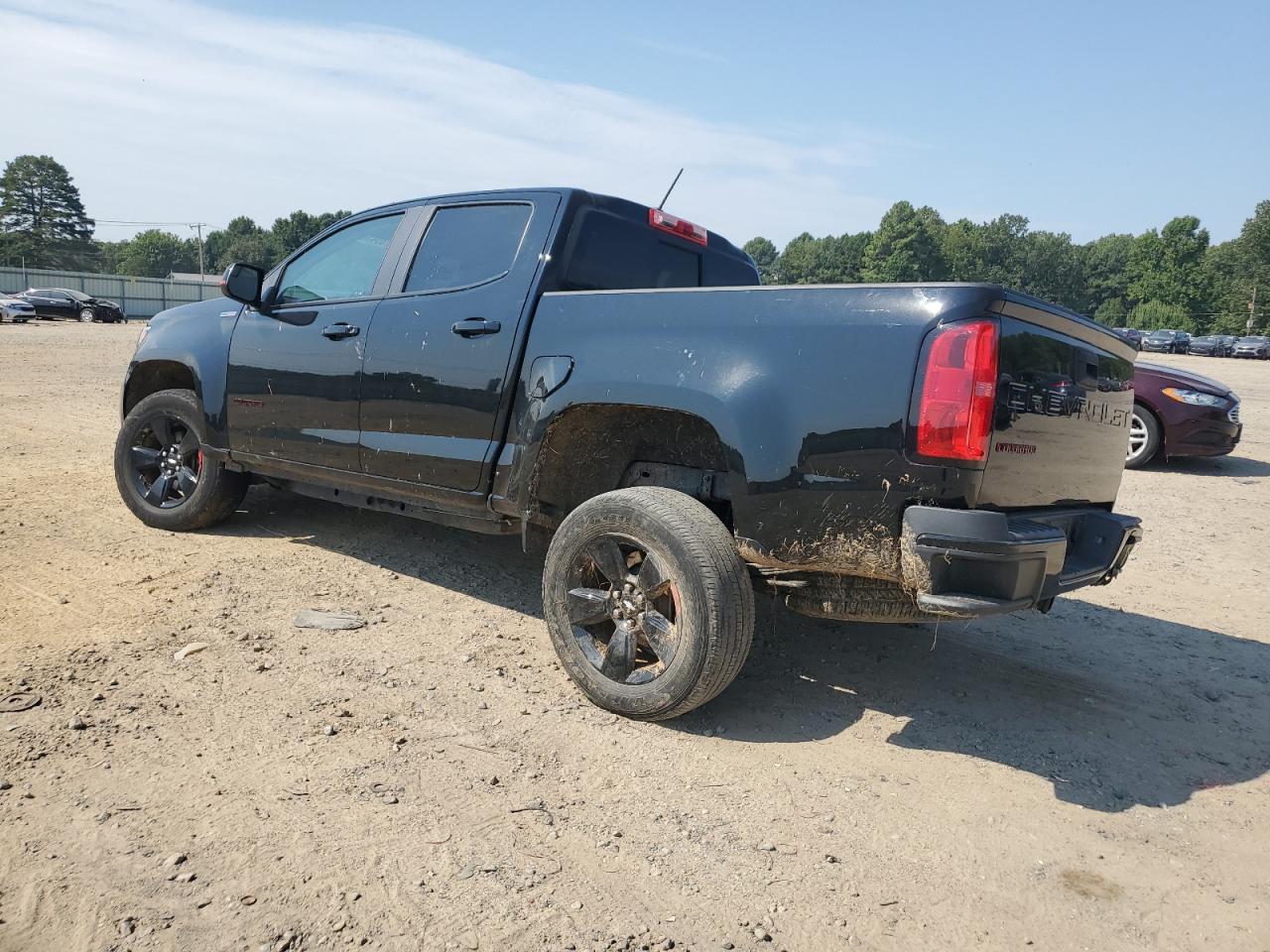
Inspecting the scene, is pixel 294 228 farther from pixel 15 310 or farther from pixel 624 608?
pixel 624 608

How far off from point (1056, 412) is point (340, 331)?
3.19m

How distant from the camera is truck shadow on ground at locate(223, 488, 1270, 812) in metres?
3.20

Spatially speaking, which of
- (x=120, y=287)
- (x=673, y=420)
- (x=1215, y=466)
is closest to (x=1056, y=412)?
(x=673, y=420)

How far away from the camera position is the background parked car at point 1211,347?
43781 millimetres

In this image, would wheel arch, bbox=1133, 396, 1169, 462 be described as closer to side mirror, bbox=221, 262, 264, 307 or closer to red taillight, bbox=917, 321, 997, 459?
red taillight, bbox=917, 321, 997, 459

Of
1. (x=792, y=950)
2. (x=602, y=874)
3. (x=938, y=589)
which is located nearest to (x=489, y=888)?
(x=602, y=874)

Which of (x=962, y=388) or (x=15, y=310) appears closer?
(x=962, y=388)

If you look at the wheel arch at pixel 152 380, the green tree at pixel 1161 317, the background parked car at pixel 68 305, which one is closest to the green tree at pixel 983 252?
the green tree at pixel 1161 317

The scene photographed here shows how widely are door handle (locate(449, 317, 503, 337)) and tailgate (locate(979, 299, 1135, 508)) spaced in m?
1.99

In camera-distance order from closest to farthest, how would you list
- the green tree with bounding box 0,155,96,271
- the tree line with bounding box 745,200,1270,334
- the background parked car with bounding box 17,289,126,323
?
the background parked car with bounding box 17,289,126,323 → the tree line with bounding box 745,200,1270,334 → the green tree with bounding box 0,155,96,271

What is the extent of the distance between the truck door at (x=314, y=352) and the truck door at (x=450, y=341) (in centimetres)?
15

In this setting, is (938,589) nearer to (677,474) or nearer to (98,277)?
(677,474)

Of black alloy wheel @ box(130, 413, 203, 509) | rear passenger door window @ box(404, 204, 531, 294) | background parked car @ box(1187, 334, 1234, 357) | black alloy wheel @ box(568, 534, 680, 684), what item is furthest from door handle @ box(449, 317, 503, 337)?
background parked car @ box(1187, 334, 1234, 357)

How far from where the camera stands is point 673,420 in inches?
136
